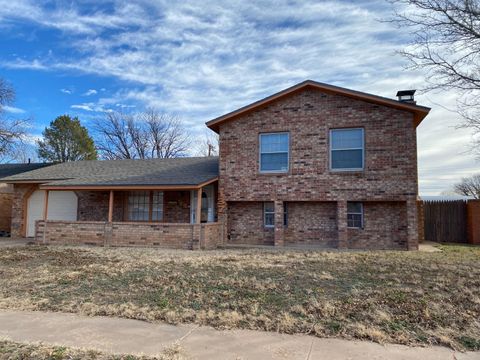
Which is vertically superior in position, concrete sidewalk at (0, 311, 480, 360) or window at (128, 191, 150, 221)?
window at (128, 191, 150, 221)

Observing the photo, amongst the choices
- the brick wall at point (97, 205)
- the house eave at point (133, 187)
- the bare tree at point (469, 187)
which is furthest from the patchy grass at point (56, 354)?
the bare tree at point (469, 187)

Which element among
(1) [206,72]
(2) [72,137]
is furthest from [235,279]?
(2) [72,137]

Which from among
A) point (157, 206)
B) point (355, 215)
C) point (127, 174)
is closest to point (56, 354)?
point (355, 215)

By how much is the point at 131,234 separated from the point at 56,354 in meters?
10.4

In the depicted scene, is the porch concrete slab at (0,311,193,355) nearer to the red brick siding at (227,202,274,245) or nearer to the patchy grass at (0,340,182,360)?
the patchy grass at (0,340,182,360)

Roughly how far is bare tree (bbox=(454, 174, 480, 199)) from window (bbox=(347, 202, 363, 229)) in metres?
32.2

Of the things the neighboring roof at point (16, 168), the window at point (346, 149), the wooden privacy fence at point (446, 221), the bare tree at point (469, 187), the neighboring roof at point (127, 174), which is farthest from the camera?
the bare tree at point (469, 187)

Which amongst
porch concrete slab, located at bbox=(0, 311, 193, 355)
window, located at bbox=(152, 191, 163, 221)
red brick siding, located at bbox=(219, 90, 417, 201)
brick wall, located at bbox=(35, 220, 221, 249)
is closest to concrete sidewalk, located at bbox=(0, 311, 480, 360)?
porch concrete slab, located at bbox=(0, 311, 193, 355)

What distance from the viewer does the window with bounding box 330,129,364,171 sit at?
45.4ft

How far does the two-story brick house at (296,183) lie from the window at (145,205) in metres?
1.00

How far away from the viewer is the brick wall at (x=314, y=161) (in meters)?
13.3

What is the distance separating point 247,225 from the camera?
1523 centimetres

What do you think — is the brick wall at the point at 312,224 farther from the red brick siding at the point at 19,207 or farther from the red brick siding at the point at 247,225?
the red brick siding at the point at 19,207

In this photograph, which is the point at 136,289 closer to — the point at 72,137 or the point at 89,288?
the point at 89,288
